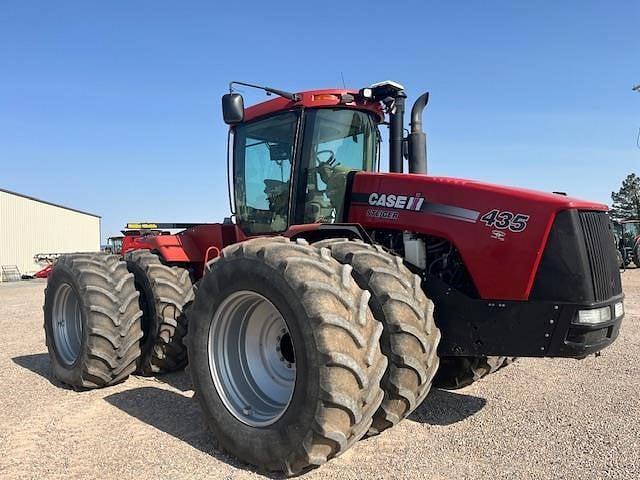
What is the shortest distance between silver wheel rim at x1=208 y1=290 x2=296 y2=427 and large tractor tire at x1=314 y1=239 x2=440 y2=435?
73 cm

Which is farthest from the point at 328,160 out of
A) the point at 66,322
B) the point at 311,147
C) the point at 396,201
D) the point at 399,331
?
the point at 66,322

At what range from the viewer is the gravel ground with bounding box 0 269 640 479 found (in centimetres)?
346

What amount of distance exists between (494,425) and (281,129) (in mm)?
3108

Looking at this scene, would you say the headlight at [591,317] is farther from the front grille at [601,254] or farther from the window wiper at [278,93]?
the window wiper at [278,93]

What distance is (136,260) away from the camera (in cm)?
588

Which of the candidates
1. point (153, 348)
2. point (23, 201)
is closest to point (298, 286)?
point (153, 348)

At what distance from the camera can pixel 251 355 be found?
4.13 m

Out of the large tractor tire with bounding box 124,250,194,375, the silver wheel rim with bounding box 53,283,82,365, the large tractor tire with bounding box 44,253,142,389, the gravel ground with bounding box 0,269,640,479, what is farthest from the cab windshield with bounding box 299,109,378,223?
the silver wheel rim with bounding box 53,283,82,365

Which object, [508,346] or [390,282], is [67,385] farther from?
[508,346]

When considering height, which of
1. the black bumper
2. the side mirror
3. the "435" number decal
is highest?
the side mirror

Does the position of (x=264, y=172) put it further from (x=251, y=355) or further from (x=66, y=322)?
(x=66, y=322)

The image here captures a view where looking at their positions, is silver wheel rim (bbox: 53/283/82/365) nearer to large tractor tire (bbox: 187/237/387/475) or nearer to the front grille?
large tractor tire (bbox: 187/237/387/475)

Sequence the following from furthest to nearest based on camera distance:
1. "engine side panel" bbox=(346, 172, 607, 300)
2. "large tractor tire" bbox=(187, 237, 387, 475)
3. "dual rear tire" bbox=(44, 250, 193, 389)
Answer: "dual rear tire" bbox=(44, 250, 193, 389)
"engine side panel" bbox=(346, 172, 607, 300)
"large tractor tire" bbox=(187, 237, 387, 475)

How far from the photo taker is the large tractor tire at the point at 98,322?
5.21 metres
